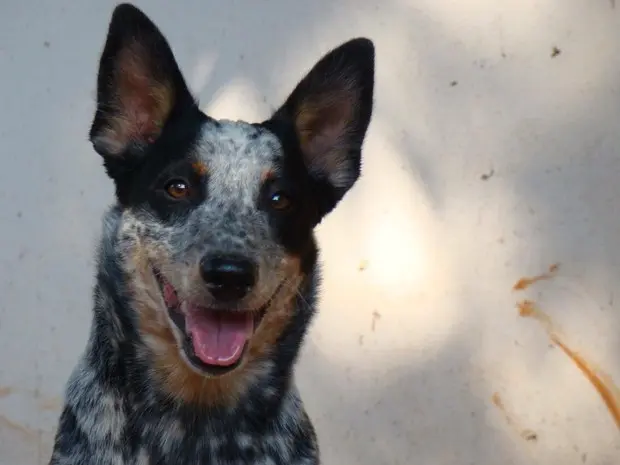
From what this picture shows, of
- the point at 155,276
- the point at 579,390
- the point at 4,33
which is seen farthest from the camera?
the point at 4,33

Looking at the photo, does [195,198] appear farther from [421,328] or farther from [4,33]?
[4,33]

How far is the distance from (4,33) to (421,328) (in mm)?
1786

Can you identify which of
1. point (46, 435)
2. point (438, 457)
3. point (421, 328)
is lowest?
point (46, 435)

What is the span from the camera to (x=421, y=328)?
9.74 ft

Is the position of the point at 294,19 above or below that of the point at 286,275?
above

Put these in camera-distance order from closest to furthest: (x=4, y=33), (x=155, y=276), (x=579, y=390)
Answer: (x=155, y=276), (x=579, y=390), (x=4, y=33)

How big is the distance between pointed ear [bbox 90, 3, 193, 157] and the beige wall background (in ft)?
2.64

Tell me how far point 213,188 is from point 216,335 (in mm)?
367

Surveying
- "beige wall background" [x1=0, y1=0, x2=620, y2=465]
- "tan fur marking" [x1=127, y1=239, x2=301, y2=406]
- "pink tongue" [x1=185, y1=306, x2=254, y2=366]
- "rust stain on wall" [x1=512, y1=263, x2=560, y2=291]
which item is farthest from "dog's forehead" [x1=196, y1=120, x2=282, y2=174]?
"rust stain on wall" [x1=512, y1=263, x2=560, y2=291]

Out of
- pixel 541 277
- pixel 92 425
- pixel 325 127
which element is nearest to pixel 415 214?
pixel 541 277

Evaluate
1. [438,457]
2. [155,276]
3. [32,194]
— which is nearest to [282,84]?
A: [32,194]

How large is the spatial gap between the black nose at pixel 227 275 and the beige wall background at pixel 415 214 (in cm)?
106

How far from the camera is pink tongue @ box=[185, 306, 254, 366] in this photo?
1968 mm

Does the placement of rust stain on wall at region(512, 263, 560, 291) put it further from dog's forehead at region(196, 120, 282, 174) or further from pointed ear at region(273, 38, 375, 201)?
dog's forehead at region(196, 120, 282, 174)
